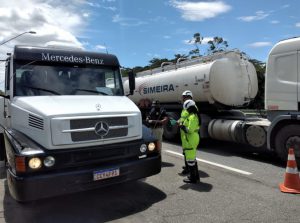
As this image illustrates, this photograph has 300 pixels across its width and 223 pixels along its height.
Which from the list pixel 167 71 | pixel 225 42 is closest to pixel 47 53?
pixel 167 71

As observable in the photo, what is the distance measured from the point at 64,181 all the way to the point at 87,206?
2.94 ft

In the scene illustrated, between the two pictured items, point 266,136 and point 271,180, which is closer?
point 271,180

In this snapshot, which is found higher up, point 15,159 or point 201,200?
point 15,159

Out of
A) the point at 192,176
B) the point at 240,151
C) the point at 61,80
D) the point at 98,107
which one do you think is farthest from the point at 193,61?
the point at 98,107

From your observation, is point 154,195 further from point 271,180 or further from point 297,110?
point 297,110

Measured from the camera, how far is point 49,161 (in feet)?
15.9

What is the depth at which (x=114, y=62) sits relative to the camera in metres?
6.86

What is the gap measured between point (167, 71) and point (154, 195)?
8160mm

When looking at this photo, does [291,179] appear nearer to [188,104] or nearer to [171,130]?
[188,104]

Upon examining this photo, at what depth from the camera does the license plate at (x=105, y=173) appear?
5.16m

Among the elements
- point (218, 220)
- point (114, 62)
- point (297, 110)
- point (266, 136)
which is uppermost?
point (114, 62)

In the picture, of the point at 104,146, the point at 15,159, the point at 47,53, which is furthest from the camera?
the point at 47,53

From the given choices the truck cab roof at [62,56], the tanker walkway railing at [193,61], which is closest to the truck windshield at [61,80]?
the truck cab roof at [62,56]

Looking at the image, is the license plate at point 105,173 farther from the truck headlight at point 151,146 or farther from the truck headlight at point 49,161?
the truck headlight at point 151,146
